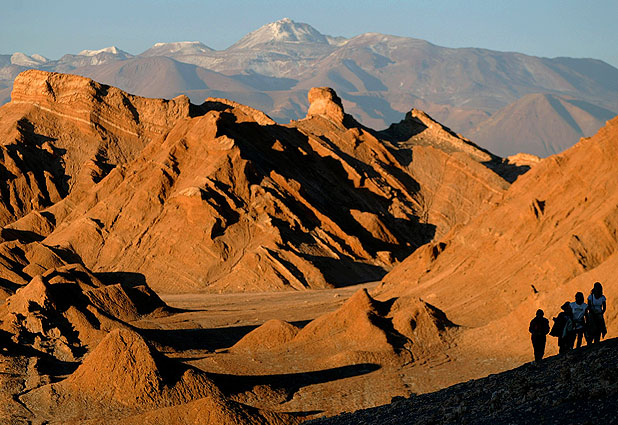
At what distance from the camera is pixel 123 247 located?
53406mm

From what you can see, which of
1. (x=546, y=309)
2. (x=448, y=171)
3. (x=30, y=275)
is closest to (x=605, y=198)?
(x=546, y=309)

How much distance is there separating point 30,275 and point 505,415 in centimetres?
3209

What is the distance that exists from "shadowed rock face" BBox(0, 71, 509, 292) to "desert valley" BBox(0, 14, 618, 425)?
5.8 inches

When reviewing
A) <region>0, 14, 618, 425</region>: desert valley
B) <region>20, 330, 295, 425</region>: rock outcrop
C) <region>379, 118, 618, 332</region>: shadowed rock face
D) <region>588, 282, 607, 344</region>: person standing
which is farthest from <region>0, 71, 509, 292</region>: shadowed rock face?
<region>588, 282, 607, 344</region>: person standing

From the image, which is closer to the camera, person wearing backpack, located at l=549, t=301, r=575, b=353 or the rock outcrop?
person wearing backpack, located at l=549, t=301, r=575, b=353

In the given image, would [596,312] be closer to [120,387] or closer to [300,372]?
[300,372]

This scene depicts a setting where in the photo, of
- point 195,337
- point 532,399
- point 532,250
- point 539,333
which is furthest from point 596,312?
point 195,337

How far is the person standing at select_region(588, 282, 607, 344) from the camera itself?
18.0 m

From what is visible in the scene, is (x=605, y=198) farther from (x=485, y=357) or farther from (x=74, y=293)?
(x=74, y=293)

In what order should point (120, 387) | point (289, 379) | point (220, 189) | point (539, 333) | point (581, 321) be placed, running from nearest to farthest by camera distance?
point (581, 321)
point (539, 333)
point (120, 387)
point (289, 379)
point (220, 189)

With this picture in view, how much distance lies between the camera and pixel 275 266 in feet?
166

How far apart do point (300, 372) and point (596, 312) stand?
10660mm

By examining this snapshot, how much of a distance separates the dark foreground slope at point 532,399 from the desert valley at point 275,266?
0.08 m

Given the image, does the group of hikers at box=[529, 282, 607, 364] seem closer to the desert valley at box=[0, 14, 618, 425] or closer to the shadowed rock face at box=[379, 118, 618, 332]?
the desert valley at box=[0, 14, 618, 425]
